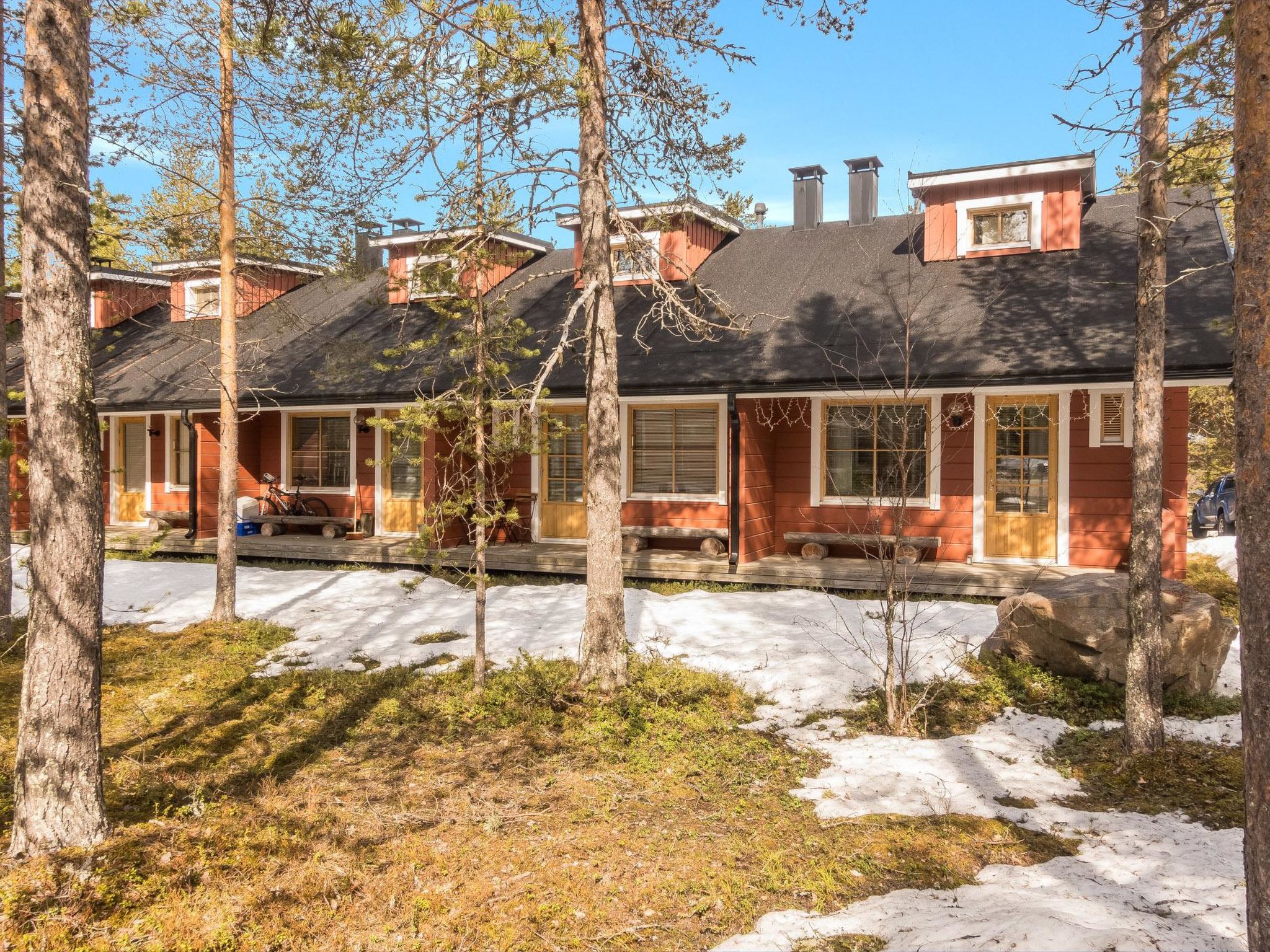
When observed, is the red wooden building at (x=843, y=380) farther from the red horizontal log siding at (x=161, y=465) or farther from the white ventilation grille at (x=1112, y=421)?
the red horizontal log siding at (x=161, y=465)

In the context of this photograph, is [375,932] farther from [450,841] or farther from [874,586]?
[874,586]

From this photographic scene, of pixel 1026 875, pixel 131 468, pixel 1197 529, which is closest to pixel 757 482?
pixel 1026 875

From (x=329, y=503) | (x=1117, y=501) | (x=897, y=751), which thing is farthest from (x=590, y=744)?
(x=329, y=503)

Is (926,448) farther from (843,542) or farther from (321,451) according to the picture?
(321,451)

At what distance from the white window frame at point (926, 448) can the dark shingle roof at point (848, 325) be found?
0.74 m

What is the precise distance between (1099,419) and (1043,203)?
310 cm

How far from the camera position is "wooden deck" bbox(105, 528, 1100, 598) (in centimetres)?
956

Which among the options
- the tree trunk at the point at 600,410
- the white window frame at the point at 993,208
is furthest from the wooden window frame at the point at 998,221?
the tree trunk at the point at 600,410

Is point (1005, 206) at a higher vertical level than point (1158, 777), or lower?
higher

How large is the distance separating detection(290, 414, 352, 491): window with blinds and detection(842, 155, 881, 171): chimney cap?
9.00m

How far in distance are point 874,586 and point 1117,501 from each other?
299 centimetres

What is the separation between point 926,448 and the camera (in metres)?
10.9

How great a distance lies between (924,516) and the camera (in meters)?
11.1

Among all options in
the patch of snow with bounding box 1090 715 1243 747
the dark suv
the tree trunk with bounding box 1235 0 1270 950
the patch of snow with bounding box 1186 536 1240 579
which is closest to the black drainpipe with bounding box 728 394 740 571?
the patch of snow with bounding box 1090 715 1243 747
